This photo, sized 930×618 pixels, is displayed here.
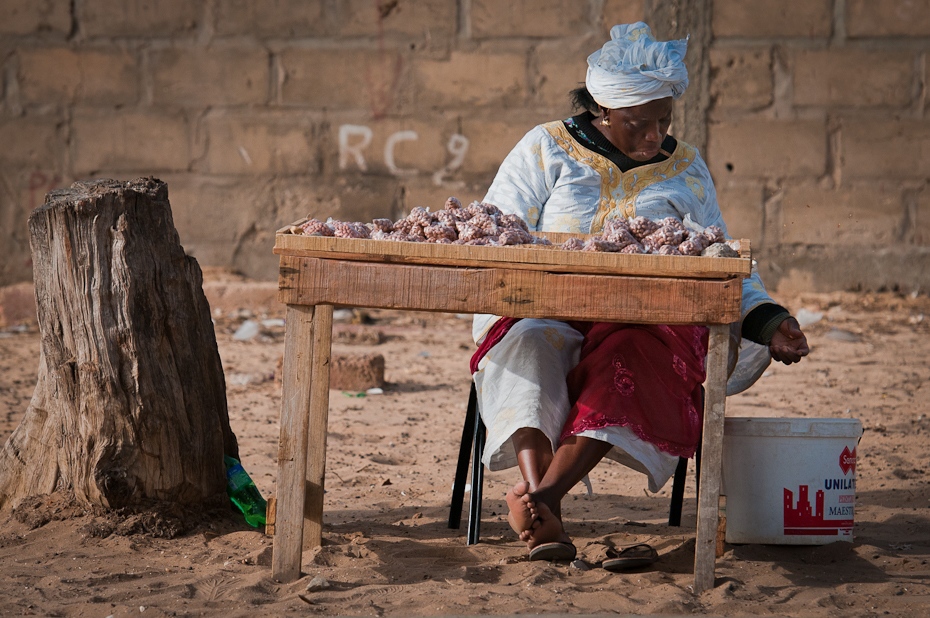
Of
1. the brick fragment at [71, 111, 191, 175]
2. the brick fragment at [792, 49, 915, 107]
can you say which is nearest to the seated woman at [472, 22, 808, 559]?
the brick fragment at [792, 49, 915, 107]

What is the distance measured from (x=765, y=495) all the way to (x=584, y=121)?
1.38 m

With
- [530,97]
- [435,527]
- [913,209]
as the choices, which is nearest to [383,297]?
[435,527]

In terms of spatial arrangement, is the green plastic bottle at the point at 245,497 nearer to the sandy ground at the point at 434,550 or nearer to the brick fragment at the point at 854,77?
the sandy ground at the point at 434,550

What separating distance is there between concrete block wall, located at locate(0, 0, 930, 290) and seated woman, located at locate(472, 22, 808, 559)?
12.2ft

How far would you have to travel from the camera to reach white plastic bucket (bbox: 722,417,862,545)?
3.04 metres

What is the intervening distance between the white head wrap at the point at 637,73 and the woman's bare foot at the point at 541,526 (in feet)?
4.45

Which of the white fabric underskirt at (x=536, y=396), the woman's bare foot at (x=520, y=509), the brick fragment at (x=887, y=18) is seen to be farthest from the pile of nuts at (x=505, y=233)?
the brick fragment at (x=887, y=18)

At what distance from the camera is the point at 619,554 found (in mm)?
2988

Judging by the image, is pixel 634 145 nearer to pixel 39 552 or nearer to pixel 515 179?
pixel 515 179

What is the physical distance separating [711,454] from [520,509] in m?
0.51

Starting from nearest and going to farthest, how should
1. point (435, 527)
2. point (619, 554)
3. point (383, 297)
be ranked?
point (383, 297) → point (619, 554) → point (435, 527)

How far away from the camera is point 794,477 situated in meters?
3.05

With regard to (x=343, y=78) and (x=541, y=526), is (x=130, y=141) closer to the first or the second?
(x=343, y=78)

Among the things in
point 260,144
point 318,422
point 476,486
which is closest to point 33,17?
point 260,144
